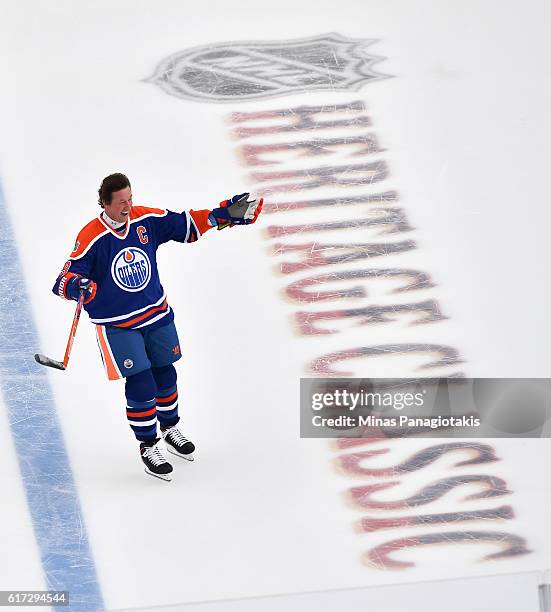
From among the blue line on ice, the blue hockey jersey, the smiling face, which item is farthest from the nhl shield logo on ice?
the smiling face

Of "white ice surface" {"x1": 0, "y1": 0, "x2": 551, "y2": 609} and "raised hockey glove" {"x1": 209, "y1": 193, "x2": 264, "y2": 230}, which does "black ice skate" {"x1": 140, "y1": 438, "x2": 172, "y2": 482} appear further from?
"raised hockey glove" {"x1": 209, "y1": 193, "x2": 264, "y2": 230}

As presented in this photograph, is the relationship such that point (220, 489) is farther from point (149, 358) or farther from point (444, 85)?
point (444, 85)

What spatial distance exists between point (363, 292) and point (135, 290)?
1413 millimetres

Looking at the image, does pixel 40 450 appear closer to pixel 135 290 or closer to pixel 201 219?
pixel 135 290

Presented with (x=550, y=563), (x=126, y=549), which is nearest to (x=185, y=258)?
(x=126, y=549)

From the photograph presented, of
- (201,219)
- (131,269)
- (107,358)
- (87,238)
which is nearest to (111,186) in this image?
(87,238)

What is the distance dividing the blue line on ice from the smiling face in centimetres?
95

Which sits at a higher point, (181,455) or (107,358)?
(107,358)

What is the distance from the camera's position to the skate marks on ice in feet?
17.2

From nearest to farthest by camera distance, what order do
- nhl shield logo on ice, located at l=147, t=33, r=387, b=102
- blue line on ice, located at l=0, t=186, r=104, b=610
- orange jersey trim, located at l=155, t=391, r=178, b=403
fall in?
blue line on ice, located at l=0, t=186, r=104, b=610
orange jersey trim, located at l=155, t=391, r=178, b=403
nhl shield logo on ice, located at l=147, t=33, r=387, b=102

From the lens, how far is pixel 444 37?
8.18 metres

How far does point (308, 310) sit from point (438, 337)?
0.56m

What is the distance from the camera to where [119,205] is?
522 centimetres

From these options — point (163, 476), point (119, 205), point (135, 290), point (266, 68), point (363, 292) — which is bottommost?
point (163, 476)
